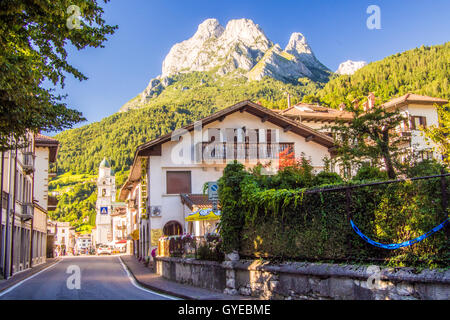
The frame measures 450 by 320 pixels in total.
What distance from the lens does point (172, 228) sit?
31344 millimetres

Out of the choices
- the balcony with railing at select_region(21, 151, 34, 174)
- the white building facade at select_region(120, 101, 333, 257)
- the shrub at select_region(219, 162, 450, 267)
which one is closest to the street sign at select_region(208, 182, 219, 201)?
the shrub at select_region(219, 162, 450, 267)

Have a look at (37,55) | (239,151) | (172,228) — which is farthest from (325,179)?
(172,228)

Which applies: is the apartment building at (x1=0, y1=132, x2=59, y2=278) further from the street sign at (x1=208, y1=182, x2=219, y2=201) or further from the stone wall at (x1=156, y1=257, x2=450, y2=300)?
the stone wall at (x1=156, y1=257, x2=450, y2=300)

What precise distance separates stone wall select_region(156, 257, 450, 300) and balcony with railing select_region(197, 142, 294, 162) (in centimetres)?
1573

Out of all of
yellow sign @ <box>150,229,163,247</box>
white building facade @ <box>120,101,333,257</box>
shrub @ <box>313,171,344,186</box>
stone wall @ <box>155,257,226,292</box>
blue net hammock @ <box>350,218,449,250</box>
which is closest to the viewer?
blue net hammock @ <box>350,218,449,250</box>

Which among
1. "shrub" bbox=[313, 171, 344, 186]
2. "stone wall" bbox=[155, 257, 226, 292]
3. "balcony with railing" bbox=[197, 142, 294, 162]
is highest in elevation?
"balcony with railing" bbox=[197, 142, 294, 162]

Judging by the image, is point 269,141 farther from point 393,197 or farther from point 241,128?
point 393,197

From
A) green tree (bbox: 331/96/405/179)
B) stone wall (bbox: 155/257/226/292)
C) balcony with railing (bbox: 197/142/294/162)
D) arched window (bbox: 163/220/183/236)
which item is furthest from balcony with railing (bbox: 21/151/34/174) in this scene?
green tree (bbox: 331/96/405/179)

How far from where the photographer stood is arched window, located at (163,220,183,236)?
31.1m

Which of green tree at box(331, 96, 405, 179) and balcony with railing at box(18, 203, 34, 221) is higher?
green tree at box(331, 96, 405, 179)

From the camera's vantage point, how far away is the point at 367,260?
929 cm

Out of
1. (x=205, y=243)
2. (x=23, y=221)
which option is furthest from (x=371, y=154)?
(x=23, y=221)

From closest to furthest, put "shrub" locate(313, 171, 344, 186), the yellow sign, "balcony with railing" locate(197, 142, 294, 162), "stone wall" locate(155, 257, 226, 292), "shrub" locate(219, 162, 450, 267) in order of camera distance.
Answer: "shrub" locate(219, 162, 450, 267) → "stone wall" locate(155, 257, 226, 292) → "shrub" locate(313, 171, 344, 186) → the yellow sign → "balcony with railing" locate(197, 142, 294, 162)

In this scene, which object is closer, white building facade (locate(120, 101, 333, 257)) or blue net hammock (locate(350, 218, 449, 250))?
blue net hammock (locate(350, 218, 449, 250))
